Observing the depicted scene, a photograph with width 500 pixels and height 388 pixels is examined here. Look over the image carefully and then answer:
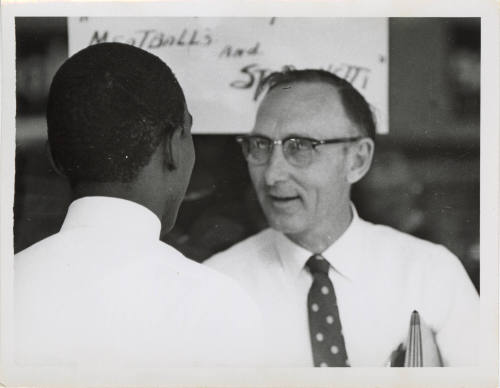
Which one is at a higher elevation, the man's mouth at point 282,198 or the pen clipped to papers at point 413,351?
the man's mouth at point 282,198

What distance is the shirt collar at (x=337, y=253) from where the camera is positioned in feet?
→ 3.17

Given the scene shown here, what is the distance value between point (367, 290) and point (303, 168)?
0.19 metres

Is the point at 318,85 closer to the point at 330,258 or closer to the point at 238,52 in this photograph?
the point at 238,52

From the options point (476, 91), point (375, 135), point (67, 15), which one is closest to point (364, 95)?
point (375, 135)

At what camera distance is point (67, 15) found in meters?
0.96

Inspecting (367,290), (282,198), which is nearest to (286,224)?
(282,198)

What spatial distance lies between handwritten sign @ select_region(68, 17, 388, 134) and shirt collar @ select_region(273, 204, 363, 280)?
14cm

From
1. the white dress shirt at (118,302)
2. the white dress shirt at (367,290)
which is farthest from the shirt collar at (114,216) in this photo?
the white dress shirt at (367,290)

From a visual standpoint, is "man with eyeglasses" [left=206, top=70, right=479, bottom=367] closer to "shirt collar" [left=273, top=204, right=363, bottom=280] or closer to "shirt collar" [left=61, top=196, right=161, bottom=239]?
"shirt collar" [left=273, top=204, right=363, bottom=280]

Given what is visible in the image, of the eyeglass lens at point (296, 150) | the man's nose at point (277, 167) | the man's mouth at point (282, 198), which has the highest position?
the eyeglass lens at point (296, 150)

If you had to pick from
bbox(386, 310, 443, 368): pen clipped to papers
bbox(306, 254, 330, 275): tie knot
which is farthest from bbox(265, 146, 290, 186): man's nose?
bbox(386, 310, 443, 368): pen clipped to papers

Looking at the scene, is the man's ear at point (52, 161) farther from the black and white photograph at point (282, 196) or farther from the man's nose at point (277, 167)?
the man's nose at point (277, 167)

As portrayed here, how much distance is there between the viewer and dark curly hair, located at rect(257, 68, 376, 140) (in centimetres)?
95

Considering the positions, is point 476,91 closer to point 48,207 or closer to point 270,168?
point 270,168
